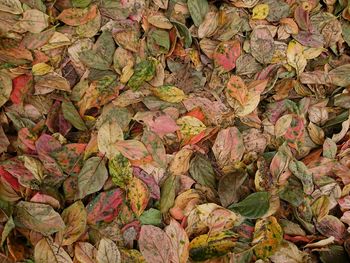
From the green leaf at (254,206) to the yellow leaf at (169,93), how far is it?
21 cm

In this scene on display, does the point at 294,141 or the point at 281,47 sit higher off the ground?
the point at 281,47

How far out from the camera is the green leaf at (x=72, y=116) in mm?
864

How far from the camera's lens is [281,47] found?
0.99m

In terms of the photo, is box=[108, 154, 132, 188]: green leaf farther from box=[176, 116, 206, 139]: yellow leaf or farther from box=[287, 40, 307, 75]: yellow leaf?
box=[287, 40, 307, 75]: yellow leaf

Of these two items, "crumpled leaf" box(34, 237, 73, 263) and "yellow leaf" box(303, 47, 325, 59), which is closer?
"crumpled leaf" box(34, 237, 73, 263)

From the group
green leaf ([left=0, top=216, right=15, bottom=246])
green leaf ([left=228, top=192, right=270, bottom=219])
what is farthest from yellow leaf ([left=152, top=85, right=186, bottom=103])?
green leaf ([left=0, top=216, right=15, bottom=246])

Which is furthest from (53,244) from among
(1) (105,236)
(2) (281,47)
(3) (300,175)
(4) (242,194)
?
(2) (281,47)

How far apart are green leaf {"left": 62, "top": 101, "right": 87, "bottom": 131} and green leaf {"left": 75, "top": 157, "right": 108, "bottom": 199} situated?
0.21ft

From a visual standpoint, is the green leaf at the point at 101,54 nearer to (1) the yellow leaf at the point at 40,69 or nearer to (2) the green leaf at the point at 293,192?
(1) the yellow leaf at the point at 40,69

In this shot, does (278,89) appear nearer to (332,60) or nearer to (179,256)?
(332,60)

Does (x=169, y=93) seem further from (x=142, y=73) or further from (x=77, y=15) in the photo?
(x=77, y=15)

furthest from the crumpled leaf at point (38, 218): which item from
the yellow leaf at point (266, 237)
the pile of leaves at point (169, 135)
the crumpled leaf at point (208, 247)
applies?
the yellow leaf at point (266, 237)

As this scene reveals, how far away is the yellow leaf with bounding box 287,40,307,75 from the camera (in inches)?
38.7

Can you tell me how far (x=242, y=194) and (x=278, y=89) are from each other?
0.22 meters
